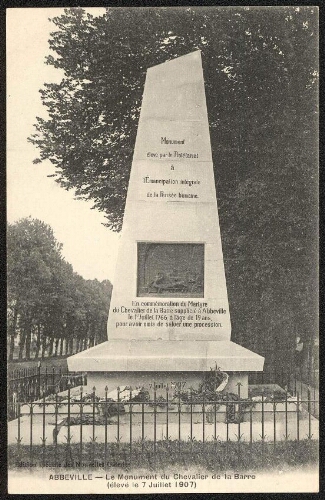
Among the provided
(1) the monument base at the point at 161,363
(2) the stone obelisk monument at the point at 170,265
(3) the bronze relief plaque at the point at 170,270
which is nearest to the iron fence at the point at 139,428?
(1) the monument base at the point at 161,363

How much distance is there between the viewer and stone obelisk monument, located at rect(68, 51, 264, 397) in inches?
341

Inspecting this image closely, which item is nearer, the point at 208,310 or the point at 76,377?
the point at 208,310

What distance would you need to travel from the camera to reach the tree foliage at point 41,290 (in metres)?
18.8

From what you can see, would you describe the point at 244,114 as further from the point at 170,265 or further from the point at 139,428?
the point at 139,428

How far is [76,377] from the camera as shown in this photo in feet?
40.5

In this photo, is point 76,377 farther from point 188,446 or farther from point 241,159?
point 241,159

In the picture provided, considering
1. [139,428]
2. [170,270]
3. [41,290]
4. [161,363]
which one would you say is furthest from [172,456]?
[41,290]

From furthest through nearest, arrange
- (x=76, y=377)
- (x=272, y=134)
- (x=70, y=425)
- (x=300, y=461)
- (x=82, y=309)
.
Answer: (x=82, y=309), (x=272, y=134), (x=76, y=377), (x=70, y=425), (x=300, y=461)

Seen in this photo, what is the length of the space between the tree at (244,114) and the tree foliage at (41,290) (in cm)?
474

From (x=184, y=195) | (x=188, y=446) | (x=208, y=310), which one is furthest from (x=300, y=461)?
(x=184, y=195)

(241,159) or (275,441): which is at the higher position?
(241,159)

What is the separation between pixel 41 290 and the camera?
818 inches

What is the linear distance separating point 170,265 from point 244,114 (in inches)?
271

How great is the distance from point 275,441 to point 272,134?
8.49 metres
